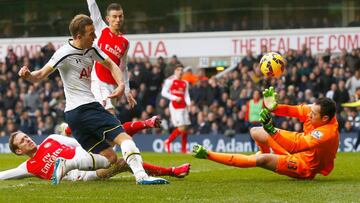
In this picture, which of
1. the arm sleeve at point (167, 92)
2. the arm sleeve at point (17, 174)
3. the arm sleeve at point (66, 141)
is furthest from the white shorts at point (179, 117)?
the arm sleeve at point (17, 174)

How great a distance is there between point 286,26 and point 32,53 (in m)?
9.15

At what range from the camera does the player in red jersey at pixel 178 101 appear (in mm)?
25578

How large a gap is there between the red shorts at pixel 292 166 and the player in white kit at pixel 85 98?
158cm

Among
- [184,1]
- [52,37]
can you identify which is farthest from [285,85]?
[52,37]

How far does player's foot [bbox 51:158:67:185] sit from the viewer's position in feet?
38.8

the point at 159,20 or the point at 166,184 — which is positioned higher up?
the point at 159,20

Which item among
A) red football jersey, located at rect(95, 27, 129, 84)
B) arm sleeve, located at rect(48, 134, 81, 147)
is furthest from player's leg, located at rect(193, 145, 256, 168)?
red football jersey, located at rect(95, 27, 129, 84)

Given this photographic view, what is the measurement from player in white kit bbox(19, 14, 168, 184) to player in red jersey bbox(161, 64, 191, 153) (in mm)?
13360

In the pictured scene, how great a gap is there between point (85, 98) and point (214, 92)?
55.7ft

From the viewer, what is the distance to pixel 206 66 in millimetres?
33781

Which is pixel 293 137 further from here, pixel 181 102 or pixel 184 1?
pixel 184 1

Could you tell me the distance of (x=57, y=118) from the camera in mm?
29828

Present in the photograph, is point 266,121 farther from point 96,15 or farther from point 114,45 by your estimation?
point 96,15

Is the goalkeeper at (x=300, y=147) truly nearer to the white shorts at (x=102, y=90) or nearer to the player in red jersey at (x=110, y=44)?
the player in red jersey at (x=110, y=44)
